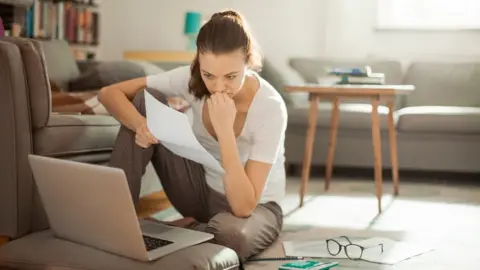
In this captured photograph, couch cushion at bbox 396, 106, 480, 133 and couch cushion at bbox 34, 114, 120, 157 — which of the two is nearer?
couch cushion at bbox 34, 114, 120, 157

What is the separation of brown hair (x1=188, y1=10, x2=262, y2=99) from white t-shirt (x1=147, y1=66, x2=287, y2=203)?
113mm

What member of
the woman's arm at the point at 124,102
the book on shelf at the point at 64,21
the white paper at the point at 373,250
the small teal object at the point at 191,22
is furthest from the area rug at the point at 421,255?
the small teal object at the point at 191,22

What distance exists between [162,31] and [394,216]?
2.69 metres

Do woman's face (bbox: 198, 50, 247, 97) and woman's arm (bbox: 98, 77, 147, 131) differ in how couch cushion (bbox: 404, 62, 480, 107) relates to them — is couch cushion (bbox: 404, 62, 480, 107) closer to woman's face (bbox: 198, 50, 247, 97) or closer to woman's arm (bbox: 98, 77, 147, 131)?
woman's arm (bbox: 98, 77, 147, 131)

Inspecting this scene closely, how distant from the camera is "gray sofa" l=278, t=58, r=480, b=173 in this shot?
12.1 feet

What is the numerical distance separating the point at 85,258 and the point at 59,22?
112 inches

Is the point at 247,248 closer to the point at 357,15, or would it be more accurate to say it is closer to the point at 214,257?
the point at 214,257

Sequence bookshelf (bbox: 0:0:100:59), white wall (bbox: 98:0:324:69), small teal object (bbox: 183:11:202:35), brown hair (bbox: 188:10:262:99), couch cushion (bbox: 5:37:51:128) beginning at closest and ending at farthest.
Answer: brown hair (bbox: 188:10:262:99), couch cushion (bbox: 5:37:51:128), bookshelf (bbox: 0:0:100:59), small teal object (bbox: 183:11:202:35), white wall (bbox: 98:0:324:69)

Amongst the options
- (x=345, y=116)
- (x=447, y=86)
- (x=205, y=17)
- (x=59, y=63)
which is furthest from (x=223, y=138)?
(x=205, y=17)

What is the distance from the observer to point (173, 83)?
6.67 ft

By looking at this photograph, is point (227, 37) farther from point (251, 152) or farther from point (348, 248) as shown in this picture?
point (348, 248)

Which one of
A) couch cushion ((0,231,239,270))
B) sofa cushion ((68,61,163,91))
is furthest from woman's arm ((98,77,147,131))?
sofa cushion ((68,61,163,91))

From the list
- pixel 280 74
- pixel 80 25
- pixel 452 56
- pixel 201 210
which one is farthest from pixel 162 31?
pixel 201 210

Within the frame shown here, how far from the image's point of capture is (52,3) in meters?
4.20
